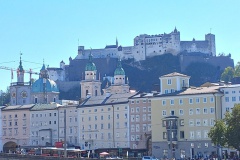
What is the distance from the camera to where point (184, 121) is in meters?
92.9

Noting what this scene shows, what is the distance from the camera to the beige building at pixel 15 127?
399ft

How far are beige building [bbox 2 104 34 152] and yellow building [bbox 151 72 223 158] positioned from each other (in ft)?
106

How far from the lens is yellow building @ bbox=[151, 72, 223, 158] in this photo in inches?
3568

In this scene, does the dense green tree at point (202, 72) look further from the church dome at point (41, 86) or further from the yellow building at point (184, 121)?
the yellow building at point (184, 121)

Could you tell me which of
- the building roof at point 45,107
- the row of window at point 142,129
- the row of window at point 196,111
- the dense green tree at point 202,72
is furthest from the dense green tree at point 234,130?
the dense green tree at point 202,72

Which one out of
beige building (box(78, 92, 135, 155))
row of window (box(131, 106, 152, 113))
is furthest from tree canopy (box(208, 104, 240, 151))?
beige building (box(78, 92, 135, 155))

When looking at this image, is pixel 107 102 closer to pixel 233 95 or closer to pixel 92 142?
pixel 92 142

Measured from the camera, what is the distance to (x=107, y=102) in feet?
359

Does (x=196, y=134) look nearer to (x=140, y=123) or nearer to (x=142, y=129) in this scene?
(x=142, y=129)

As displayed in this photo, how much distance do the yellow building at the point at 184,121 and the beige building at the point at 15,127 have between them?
32198 mm

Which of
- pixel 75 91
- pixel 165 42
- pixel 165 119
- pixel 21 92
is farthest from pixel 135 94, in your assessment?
pixel 165 42

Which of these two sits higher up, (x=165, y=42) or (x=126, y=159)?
(x=165, y=42)

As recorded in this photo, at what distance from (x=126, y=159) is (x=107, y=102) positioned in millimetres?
27789

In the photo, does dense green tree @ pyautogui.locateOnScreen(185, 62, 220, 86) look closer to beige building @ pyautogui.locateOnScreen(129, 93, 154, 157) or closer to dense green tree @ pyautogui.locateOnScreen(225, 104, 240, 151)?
beige building @ pyautogui.locateOnScreen(129, 93, 154, 157)
